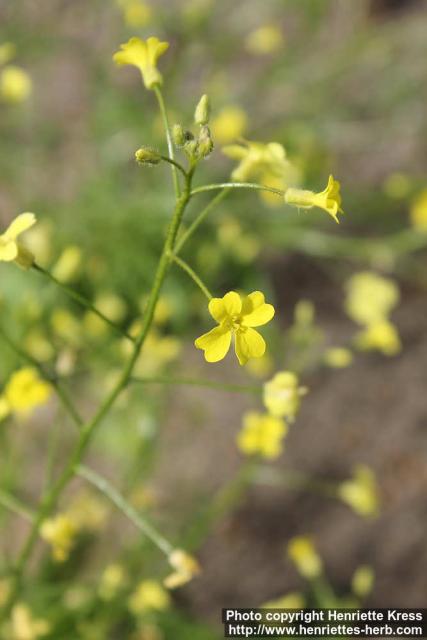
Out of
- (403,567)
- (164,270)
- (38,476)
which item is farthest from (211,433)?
(164,270)

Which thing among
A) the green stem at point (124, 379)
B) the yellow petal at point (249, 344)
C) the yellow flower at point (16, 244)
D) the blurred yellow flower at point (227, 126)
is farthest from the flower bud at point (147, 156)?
the blurred yellow flower at point (227, 126)

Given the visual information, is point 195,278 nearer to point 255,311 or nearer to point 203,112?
point 255,311

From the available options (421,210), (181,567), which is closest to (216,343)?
(181,567)

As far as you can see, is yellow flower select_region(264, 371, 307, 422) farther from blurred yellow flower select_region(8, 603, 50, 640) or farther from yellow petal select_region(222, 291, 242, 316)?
blurred yellow flower select_region(8, 603, 50, 640)

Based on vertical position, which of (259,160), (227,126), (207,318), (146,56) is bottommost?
(259,160)

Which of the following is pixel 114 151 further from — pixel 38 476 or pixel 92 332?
pixel 38 476

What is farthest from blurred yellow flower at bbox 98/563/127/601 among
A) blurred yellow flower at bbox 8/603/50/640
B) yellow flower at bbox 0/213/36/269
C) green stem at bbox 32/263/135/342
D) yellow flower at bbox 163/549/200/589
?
yellow flower at bbox 0/213/36/269

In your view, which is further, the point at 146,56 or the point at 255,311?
the point at 146,56
